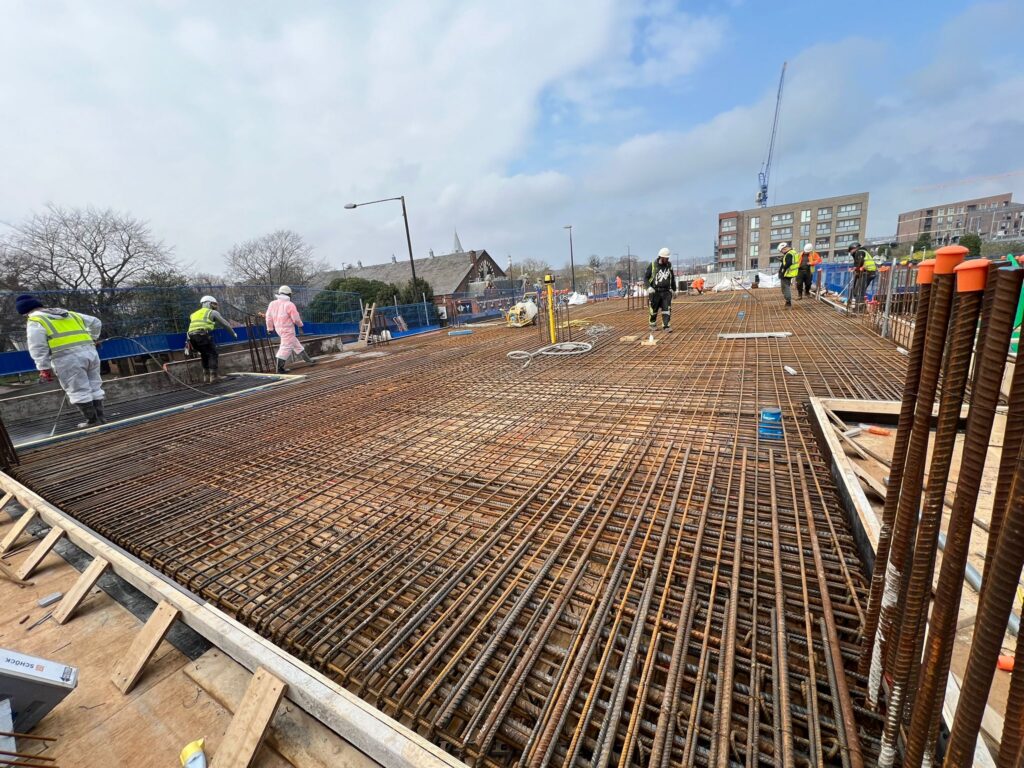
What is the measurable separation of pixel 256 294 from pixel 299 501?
11.0 m

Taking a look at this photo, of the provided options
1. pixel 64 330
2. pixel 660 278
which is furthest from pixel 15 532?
pixel 660 278

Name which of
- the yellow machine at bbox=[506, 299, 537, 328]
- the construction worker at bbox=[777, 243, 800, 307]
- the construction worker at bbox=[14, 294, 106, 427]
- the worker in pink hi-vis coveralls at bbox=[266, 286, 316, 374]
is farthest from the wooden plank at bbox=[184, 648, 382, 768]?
the construction worker at bbox=[777, 243, 800, 307]

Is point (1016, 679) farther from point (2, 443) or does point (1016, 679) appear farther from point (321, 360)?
point (321, 360)

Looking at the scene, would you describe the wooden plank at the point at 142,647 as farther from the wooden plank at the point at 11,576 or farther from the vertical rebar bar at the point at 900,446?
the vertical rebar bar at the point at 900,446

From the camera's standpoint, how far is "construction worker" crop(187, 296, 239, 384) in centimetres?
756

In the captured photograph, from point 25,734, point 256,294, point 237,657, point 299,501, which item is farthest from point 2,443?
point 256,294

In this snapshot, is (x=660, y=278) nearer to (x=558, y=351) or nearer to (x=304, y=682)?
(x=558, y=351)

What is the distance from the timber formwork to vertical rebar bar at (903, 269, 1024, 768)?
0.42 metres

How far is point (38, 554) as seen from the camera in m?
2.58

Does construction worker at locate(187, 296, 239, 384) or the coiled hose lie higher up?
construction worker at locate(187, 296, 239, 384)

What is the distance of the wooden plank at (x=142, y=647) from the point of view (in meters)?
1.79

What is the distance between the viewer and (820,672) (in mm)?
1570

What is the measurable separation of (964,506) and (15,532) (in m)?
4.64

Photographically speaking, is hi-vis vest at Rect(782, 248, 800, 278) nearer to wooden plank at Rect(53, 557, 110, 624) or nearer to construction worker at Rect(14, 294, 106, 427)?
wooden plank at Rect(53, 557, 110, 624)
